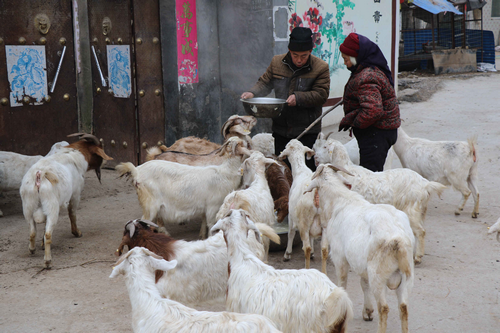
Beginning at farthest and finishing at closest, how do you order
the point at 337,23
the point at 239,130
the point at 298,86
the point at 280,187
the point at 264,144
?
1. the point at 337,23
2. the point at 264,144
3. the point at 239,130
4. the point at 298,86
5. the point at 280,187

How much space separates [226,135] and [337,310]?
3.71 m

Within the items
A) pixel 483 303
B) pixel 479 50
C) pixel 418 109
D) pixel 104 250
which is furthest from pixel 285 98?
pixel 479 50

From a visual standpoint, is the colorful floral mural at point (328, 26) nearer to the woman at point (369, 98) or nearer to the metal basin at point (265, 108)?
the metal basin at point (265, 108)

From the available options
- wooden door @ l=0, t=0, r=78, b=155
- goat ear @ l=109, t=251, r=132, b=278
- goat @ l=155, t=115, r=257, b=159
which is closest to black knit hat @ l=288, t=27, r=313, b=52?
goat @ l=155, t=115, r=257, b=159

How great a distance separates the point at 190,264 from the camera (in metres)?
3.62

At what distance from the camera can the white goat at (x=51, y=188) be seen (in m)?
4.83

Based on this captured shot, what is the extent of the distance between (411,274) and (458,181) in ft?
10.2

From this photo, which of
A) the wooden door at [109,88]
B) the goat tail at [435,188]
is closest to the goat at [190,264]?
the goat tail at [435,188]

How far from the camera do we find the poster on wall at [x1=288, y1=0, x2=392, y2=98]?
28.6 feet

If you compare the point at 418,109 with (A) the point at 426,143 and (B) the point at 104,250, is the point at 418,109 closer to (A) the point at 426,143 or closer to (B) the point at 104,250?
(A) the point at 426,143

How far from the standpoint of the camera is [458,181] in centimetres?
599

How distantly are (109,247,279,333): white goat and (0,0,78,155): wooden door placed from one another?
5449mm

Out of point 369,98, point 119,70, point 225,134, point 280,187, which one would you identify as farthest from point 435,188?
point 119,70

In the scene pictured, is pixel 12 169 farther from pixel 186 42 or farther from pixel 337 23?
pixel 337 23
